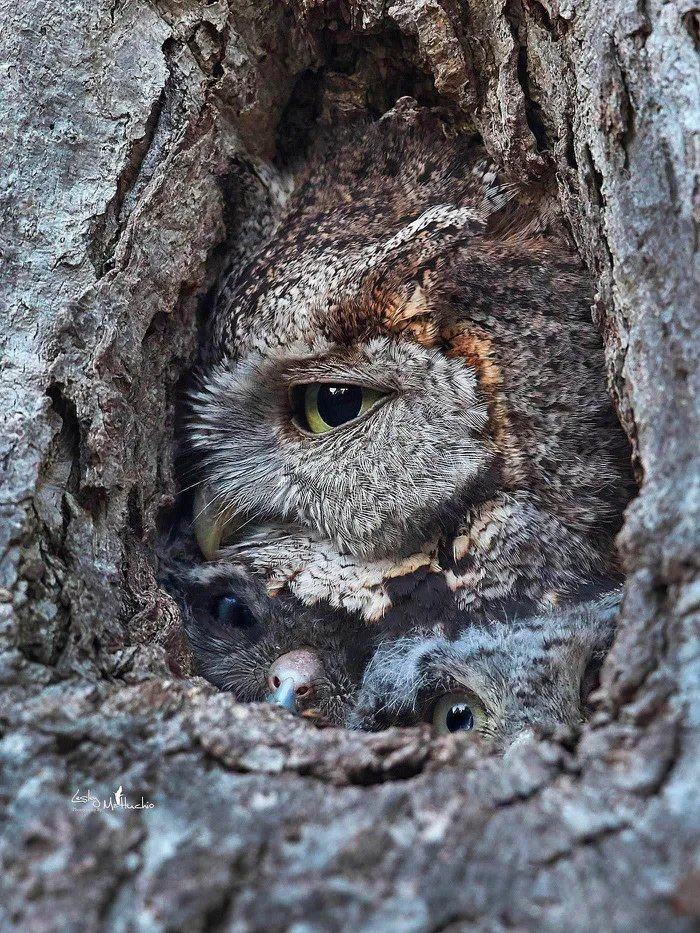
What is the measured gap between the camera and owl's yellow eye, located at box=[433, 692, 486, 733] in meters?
1.48

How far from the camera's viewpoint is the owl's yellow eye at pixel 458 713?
148 cm

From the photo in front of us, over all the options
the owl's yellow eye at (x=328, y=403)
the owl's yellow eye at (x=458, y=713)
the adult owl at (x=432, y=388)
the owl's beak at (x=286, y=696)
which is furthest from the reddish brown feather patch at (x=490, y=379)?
the owl's beak at (x=286, y=696)

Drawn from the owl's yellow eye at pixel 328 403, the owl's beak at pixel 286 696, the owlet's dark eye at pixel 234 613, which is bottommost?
the owl's beak at pixel 286 696

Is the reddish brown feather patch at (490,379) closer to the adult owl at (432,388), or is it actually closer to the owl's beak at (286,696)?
the adult owl at (432,388)

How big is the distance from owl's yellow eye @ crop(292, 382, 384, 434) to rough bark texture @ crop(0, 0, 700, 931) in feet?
0.86

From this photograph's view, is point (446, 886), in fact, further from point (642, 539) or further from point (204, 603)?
point (204, 603)

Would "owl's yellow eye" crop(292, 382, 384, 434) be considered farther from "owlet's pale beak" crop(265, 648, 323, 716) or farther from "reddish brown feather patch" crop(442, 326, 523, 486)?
"owlet's pale beak" crop(265, 648, 323, 716)

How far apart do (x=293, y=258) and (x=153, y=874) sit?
115 centimetres

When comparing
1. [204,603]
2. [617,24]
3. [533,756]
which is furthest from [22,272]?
[533,756]

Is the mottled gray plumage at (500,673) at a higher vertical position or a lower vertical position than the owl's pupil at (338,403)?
lower

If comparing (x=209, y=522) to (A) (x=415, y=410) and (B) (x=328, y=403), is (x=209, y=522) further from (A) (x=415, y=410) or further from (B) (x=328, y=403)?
(A) (x=415, y=410)

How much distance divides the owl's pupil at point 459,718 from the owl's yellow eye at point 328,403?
57 cm

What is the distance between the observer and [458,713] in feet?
4.93

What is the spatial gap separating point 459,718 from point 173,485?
664 millimetres
